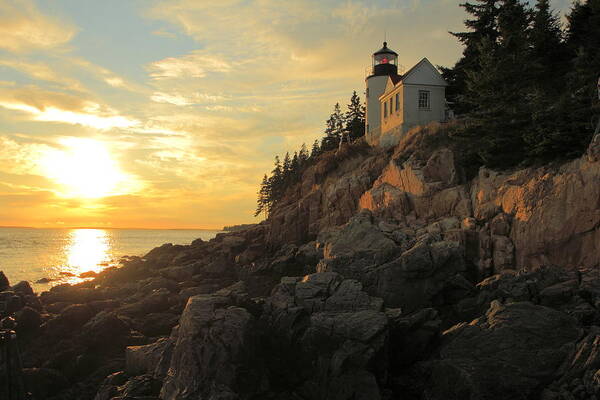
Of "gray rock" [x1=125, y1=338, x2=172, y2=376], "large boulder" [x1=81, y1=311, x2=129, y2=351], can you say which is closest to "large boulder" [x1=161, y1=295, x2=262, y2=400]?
"gray rock" [x1=125, y1=338, x2=172, y2=376]

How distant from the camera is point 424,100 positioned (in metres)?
37.6

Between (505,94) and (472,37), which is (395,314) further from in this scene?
(472,37)

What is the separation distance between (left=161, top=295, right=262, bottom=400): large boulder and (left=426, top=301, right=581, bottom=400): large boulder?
5210 mm

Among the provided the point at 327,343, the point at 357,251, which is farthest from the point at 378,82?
the point at 327,343

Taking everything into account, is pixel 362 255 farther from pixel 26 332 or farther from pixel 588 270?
pixel 26 332

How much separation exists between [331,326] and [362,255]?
24.3ft

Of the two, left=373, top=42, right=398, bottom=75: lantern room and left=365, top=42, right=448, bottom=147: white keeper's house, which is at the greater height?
left=373, top=42, right=398, bottom=75: lantern room

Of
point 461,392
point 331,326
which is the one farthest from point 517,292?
point 331,326

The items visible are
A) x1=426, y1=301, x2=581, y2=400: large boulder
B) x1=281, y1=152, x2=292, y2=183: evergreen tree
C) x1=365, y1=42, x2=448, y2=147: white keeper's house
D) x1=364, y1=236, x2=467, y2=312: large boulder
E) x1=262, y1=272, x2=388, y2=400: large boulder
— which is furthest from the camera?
x1=281, y1=152, x2=292, y2=183: evergreen tree

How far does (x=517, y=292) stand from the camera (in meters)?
14.6

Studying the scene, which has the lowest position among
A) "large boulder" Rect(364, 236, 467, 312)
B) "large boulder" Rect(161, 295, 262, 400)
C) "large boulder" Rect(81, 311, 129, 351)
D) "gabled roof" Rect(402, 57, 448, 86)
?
"large boulder" Rect(81, 311, 129, 351)

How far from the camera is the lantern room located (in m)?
45.9

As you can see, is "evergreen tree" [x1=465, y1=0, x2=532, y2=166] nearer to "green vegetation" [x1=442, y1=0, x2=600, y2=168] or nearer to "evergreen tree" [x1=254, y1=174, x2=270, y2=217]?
"green vegetation" [x1=442, y1=0, x2=600, y2=168]

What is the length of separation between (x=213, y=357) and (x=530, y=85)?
27.0 metres
